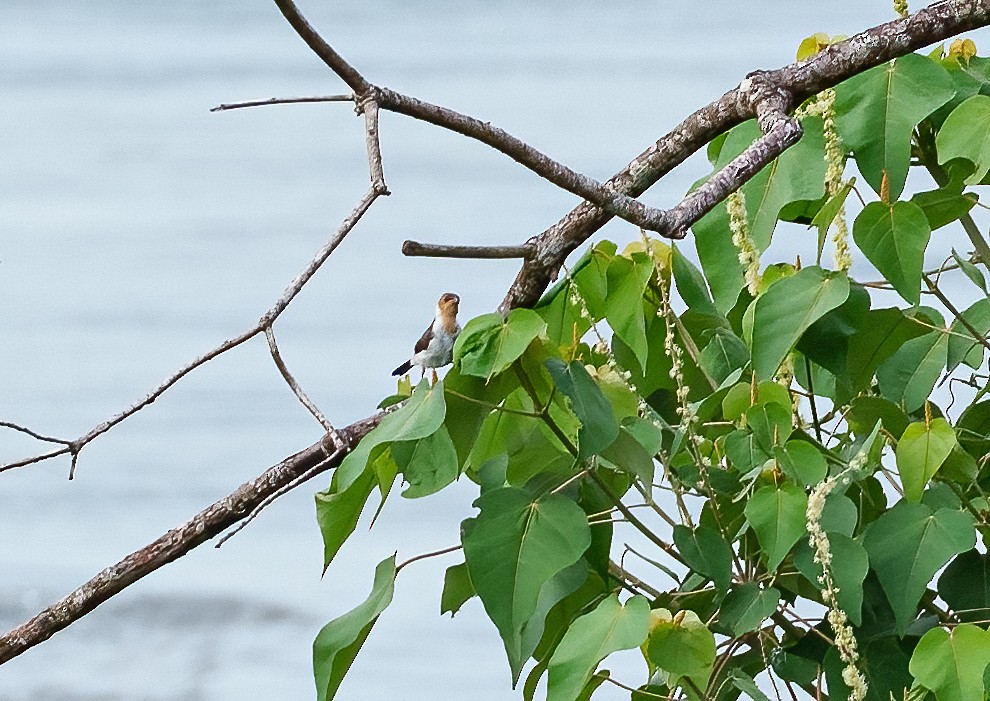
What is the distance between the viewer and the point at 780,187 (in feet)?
2.24

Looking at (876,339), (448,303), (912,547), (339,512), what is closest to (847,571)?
(912,547)

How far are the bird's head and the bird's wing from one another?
0.5 inches

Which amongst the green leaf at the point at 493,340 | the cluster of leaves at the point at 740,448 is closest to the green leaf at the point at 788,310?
the cluster of leaves at the point at 740,448

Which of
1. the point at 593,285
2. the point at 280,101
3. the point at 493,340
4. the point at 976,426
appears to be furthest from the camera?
the point at 976,426

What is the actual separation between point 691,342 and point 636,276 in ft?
0.31

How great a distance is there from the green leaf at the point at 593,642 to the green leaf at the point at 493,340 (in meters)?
0.13

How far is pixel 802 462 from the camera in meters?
0.64

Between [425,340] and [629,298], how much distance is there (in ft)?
0.67

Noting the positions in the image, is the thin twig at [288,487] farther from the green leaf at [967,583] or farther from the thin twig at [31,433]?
the green leaf at [967,583]

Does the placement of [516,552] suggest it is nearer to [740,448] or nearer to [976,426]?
[740,448]

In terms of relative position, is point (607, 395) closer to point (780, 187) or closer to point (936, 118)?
point (780, 187)

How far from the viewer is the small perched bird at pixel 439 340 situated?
Answer: 32.2 inches

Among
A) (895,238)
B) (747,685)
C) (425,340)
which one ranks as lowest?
(747,685)

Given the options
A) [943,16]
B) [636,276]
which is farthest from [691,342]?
[943,16]
